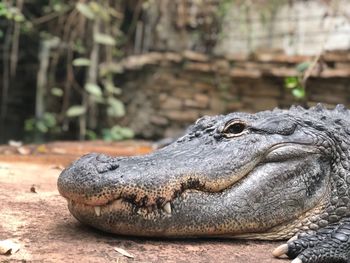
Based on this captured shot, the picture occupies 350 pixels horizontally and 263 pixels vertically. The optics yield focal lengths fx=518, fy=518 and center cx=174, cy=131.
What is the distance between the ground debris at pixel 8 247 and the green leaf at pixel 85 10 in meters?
6.70

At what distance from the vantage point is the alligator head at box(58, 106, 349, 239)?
2256 millimetres

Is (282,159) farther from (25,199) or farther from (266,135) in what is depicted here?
(25,199)

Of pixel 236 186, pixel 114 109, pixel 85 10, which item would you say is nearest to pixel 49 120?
pixel 114 109

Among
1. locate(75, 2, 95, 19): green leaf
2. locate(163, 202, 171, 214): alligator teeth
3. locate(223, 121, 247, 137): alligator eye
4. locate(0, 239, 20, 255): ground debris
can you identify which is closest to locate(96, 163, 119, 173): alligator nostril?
locate(163, 202, 171, 214): alligator teeth

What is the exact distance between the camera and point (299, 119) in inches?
114

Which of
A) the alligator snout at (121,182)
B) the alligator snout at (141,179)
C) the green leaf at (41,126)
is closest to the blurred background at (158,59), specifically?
the green leaf at (41,126)

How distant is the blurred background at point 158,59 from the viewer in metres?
8.94

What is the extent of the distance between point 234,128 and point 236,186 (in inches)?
13.9

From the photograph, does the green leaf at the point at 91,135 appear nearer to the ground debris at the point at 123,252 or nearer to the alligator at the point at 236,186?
the alligator at the point at 236,186

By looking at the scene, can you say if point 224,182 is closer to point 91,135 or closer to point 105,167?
point 105,167

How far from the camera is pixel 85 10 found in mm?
8438

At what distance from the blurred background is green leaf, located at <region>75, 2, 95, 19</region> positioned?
0.02 meters

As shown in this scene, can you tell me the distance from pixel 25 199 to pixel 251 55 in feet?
21.5

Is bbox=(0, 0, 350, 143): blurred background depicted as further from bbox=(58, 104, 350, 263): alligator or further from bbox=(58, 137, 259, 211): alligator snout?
bbox=(58, 137, 259, 211): alligator snout
